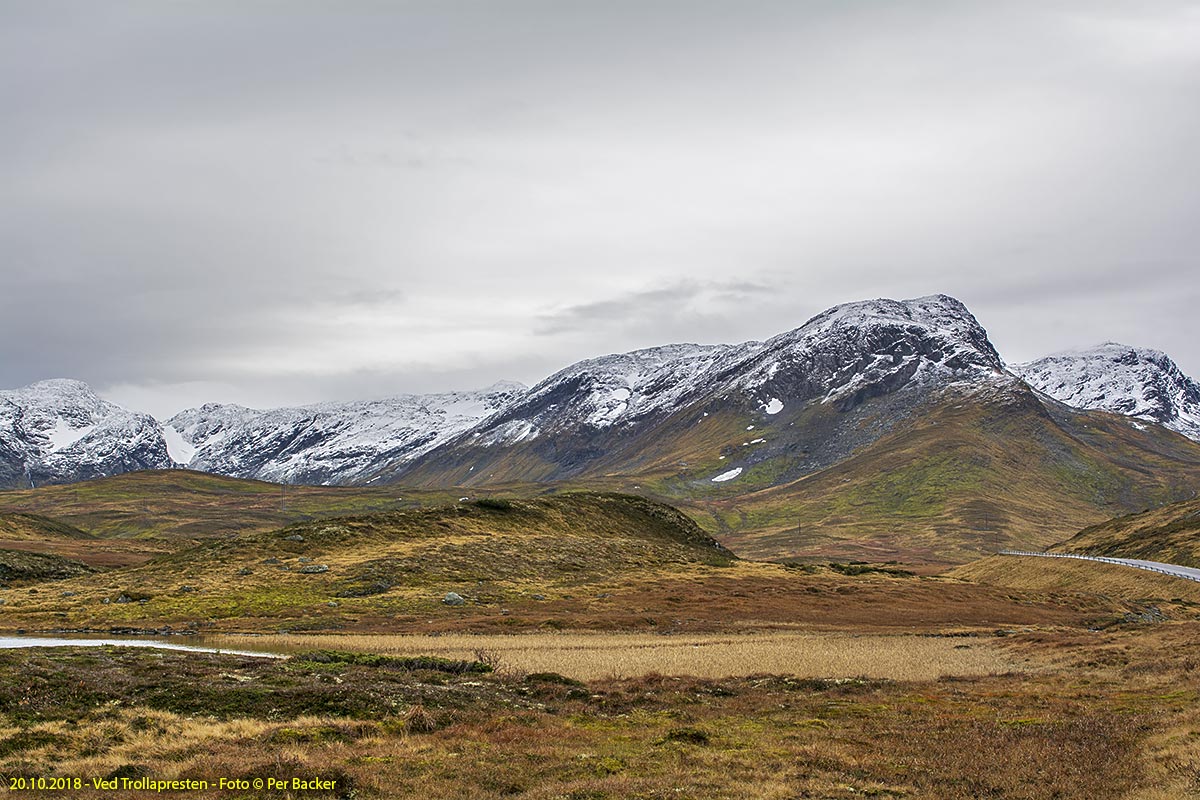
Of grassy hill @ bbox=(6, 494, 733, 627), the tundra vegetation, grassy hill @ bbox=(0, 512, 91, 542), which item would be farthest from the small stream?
grassy hill @ bbox=(0, 512, 91, 542)

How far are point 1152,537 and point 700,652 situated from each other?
127 m

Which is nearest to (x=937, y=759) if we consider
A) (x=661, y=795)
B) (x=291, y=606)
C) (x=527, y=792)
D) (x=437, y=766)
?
(x=661, y=795)

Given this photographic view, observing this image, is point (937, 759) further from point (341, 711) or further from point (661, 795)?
point (341, 711)

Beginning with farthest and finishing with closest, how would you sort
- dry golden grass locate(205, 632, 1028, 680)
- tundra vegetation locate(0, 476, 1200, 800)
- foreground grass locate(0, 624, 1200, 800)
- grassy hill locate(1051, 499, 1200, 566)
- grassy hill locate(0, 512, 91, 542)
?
grassy hill locate(0, 512, 91, 542), grassy hill locate(1051, 499, 1200, 566), dry golden grass locate(205, 632, 1028, 680), tundra vegetation locate(0, 476, 1200, 800), foreground grass locate(0, 624, 1200, 800)

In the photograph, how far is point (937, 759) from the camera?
25.4 metres

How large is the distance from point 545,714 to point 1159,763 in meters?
19.9

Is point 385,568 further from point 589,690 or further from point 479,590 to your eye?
point 589,690

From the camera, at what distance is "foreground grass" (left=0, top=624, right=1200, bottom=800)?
894 inches

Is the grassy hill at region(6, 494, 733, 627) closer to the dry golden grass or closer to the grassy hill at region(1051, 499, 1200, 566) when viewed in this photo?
the dry golden grass

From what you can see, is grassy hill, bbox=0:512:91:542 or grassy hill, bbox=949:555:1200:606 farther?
grassy hill, bbox=0:512:91:542

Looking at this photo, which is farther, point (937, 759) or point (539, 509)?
point (539, 509)

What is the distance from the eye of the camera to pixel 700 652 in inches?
2235

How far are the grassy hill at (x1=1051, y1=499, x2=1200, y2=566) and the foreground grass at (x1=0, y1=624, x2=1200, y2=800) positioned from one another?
107284mm

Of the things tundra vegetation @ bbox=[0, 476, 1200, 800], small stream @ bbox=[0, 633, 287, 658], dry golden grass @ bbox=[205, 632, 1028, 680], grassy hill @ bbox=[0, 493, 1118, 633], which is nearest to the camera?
tundra vegetation @ bbox=[0, 476, 1200, 800]
